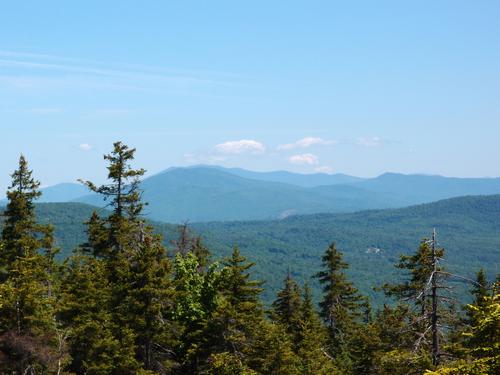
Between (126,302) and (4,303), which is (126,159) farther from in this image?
(4,303)

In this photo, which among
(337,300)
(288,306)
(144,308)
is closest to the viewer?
(144,308)

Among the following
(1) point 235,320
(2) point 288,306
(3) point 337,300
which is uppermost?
(1) point 235,320

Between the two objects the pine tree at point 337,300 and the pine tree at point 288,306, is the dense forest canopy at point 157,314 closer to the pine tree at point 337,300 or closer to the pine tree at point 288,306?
the pine tree at point 288,306

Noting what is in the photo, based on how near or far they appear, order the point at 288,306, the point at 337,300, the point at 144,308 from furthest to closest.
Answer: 1. the point at 337,300
2. the point at 288,306
3. the point at 144,308

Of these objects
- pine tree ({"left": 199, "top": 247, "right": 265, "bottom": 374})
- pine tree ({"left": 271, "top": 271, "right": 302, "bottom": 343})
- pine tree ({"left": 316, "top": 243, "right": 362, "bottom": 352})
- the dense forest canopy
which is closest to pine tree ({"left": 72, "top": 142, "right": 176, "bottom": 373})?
the dense forest canopy

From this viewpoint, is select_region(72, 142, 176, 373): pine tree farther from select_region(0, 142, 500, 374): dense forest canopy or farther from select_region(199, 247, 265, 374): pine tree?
select_region(199, 247, 265, 374): pine tree

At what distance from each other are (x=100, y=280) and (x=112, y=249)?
7874mm

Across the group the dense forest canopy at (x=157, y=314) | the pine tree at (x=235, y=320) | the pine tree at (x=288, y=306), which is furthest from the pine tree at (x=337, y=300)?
the pine tree at (x=235, y=320)

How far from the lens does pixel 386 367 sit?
1955cm

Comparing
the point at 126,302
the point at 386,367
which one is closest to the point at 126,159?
the point at 126,302

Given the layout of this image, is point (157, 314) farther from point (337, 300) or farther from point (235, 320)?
point (337, 300)

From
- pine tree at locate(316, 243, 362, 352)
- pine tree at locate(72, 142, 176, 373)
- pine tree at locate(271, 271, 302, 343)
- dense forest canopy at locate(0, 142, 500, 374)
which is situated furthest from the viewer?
pine tree at locate(316, 243, 362, 352)

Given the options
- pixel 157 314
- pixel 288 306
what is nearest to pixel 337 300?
pixel 288 306

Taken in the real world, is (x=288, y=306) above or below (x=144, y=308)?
below
